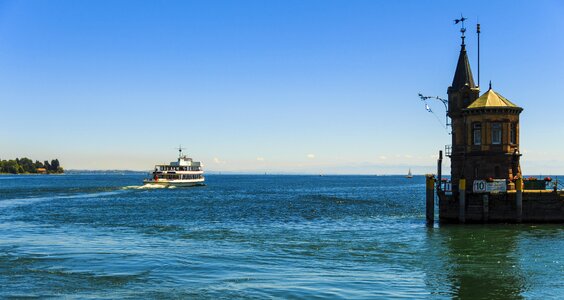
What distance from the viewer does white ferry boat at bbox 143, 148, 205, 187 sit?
13412cm

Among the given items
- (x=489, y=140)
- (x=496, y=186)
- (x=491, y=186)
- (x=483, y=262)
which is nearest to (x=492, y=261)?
(x=483, y=262)

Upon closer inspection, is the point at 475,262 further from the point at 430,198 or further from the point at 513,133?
the point at 513,133

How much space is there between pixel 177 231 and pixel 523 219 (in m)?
24.9

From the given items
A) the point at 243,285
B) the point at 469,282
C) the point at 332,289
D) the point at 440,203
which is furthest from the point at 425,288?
the point at 440,203

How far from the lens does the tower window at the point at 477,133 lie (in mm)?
41375

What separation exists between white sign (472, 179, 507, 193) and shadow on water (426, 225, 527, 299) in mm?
2562

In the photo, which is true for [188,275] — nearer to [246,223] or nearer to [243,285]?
[243,285]

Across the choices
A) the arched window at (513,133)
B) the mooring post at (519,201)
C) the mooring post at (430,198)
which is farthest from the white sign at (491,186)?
the arched window at (513,133)

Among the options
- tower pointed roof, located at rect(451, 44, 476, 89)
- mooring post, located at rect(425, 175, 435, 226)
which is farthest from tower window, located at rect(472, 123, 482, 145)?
tower pointed roof, located at rect(451, 44, 476, 89)

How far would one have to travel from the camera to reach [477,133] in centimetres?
4159

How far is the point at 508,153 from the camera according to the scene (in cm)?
4069

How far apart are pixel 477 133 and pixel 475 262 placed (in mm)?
17185

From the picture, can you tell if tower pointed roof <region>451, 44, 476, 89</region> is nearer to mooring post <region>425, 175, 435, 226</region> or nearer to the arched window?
the arched window

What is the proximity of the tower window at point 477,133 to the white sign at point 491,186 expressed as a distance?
12.1 feet
